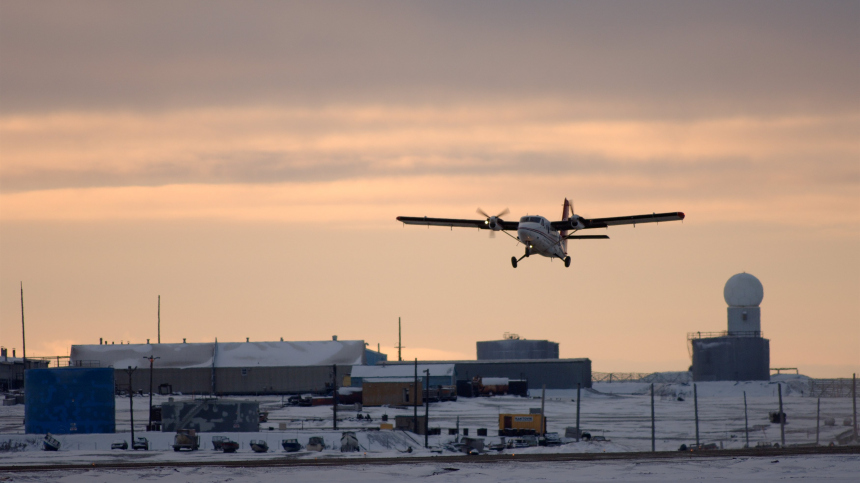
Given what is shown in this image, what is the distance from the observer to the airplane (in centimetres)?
6694

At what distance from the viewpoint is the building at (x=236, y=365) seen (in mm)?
140750

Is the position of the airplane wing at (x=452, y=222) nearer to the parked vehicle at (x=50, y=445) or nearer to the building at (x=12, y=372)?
the parked vehicle at (x=50, y=445)

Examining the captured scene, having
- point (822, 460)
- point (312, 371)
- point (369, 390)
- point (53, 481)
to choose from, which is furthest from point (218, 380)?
point (822, 460)

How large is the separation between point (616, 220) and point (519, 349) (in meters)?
86.8

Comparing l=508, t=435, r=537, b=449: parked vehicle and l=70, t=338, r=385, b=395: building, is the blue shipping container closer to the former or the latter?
l=508, t=435, r=537, b=449: parked vehicle

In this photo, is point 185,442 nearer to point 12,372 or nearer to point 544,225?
point 544,225

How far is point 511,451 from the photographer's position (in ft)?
255

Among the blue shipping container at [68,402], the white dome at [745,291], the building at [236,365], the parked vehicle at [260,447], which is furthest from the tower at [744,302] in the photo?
the blue shipping container at [68,402]

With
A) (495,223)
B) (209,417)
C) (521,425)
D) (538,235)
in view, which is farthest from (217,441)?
(538,235)

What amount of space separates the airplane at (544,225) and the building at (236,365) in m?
67.2

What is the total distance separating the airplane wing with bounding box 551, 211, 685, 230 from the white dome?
6818cm

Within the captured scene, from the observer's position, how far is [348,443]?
Answer: 78875mm

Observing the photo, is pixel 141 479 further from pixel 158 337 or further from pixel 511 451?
pixel 158 337

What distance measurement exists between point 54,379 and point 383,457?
38.0 m
